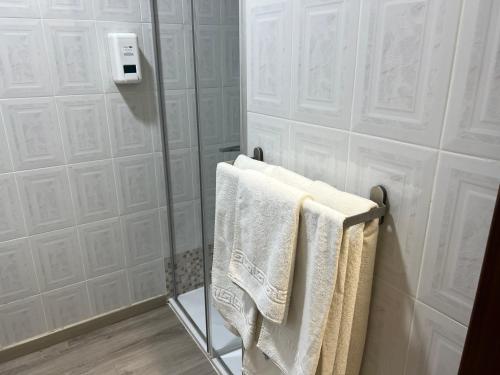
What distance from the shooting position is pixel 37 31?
4.65 ft

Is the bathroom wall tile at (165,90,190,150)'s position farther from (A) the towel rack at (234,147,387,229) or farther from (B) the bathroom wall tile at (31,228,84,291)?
(A) the towel rack at (234,147,387,229)

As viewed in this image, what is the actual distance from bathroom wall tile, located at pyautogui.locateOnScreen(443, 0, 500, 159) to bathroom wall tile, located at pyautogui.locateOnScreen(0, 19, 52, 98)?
4.80ft

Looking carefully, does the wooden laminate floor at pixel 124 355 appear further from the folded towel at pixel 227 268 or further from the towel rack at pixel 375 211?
the towel rack at pixel 375 211

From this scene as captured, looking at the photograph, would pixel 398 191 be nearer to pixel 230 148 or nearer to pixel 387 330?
pixel 387 330

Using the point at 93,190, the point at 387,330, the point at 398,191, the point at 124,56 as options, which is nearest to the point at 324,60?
the point at 398,191

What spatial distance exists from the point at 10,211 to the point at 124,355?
2.73 feet

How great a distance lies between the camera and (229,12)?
4.37 ft

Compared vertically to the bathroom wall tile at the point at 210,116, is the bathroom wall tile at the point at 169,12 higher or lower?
higher

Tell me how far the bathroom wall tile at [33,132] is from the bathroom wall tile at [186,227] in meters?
0.62

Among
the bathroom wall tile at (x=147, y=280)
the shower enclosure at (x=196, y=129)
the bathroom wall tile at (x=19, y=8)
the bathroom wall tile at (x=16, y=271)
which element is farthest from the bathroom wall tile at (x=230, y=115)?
the bathroom wall tile at (x=16, y=271)

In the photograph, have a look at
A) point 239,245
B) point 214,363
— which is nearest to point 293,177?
point 239,245

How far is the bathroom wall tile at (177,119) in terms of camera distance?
174cm

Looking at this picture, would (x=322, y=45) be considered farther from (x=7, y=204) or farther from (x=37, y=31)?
(x=7, y=204)

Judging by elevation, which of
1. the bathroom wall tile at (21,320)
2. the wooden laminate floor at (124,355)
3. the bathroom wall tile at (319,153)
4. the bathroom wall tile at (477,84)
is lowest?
the wooden laminate floor at (124,355)
